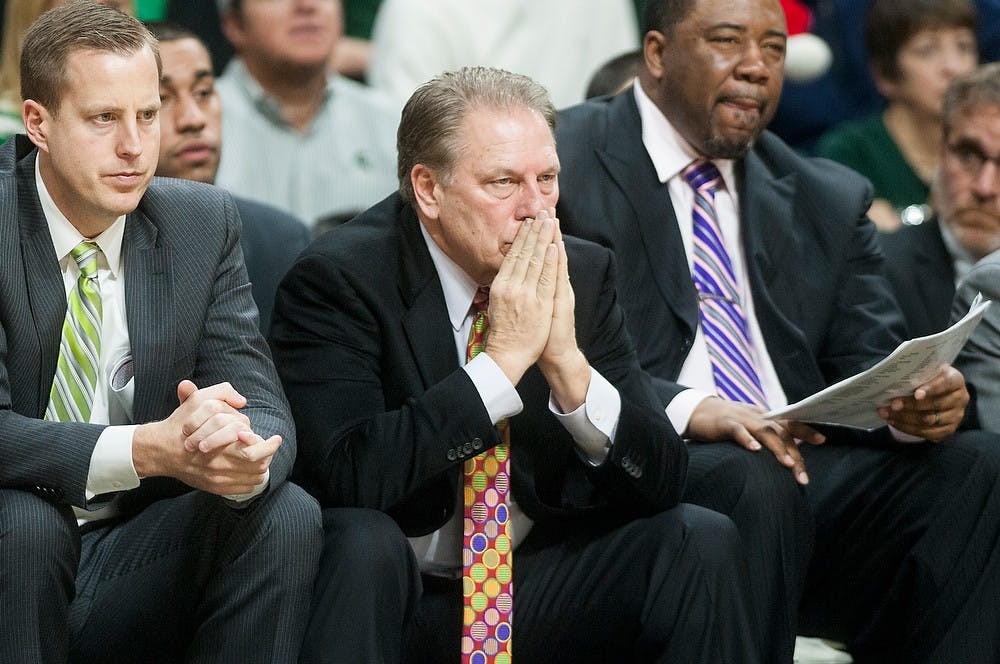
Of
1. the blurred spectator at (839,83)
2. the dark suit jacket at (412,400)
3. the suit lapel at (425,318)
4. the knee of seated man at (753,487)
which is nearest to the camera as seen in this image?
the dark suit jacket at (412,400)

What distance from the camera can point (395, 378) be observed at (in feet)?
8.69

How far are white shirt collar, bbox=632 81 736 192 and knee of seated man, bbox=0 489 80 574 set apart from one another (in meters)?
1.56

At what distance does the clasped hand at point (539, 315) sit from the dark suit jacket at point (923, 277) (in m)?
1.27

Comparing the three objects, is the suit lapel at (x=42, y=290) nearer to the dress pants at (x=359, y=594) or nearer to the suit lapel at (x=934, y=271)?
the dress pants at (x=359, y=594)

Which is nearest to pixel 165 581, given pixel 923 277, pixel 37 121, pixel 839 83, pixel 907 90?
pixel 37 121

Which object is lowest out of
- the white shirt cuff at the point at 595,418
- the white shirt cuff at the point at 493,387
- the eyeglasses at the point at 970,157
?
the white shirt cuff at the point at 595,418

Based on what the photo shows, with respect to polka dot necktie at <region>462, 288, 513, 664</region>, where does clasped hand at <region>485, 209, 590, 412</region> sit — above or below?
above

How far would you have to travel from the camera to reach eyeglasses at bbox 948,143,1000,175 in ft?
11.7

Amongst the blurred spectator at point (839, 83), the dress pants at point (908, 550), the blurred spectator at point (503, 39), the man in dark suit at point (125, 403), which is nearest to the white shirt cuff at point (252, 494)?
the man in dark suit at point (125, 403)

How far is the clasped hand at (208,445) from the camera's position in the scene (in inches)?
86.6

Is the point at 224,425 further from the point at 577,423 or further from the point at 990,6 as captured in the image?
the point at 990,6

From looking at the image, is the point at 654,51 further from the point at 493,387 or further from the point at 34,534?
the point at 34,534

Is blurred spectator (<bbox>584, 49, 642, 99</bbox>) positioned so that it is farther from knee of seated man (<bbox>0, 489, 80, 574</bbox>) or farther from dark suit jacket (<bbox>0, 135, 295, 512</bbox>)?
knee of seated man (<bbox>0, 489, 80, 574</bbox>)

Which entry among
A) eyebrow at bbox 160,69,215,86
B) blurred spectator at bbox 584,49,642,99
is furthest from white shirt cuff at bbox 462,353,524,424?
blurred spectator at bbox 584,49,642,99
